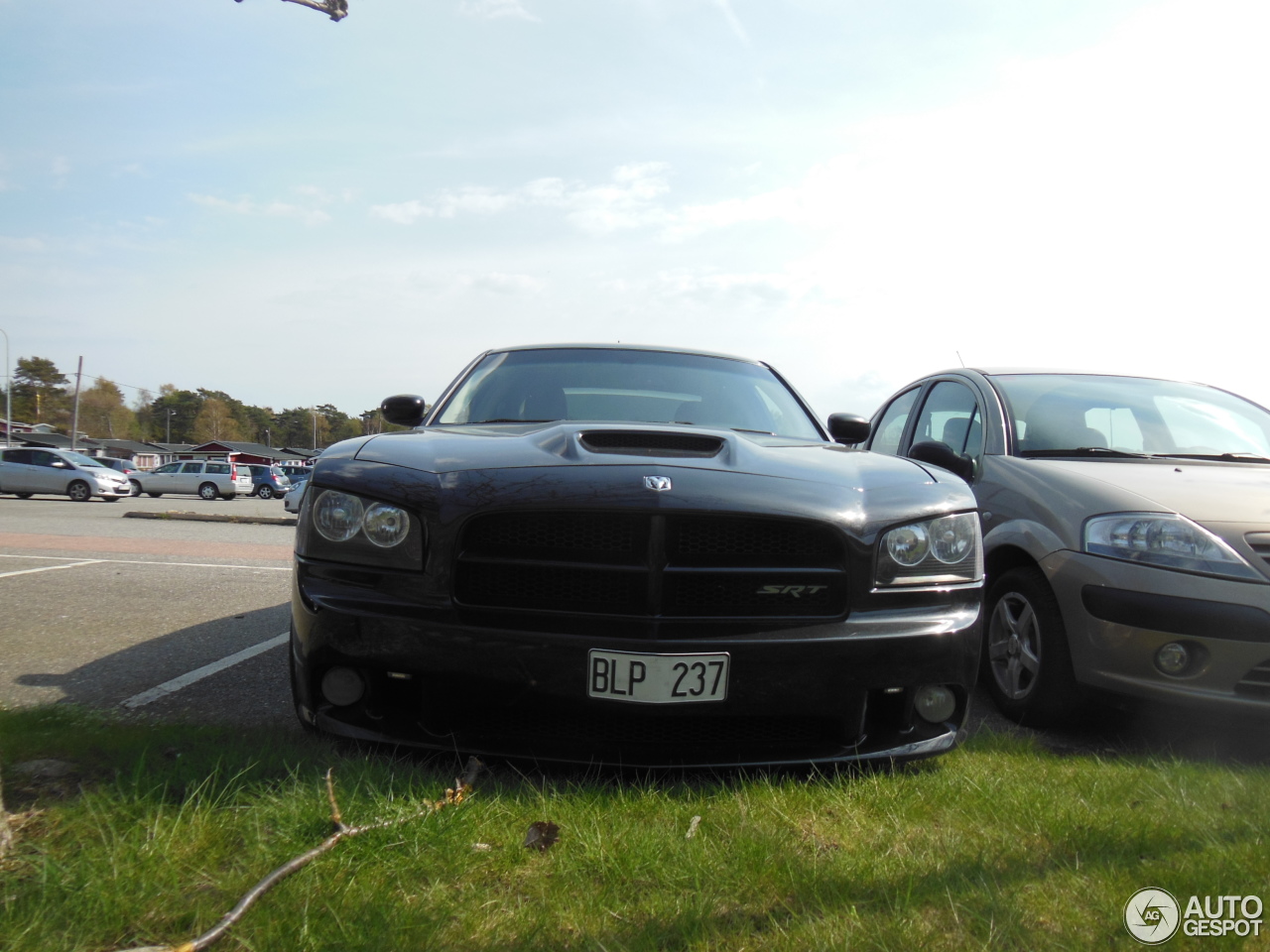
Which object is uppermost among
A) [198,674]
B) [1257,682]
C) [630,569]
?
[630,569]

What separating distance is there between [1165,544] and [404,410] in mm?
2962

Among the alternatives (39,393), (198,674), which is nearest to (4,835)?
(198,674)

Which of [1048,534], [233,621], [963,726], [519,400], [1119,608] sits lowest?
[233,621]

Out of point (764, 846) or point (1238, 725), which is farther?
point (1238, 725)

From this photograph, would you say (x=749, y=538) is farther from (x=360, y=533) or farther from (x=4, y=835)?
(x=4, y=835)

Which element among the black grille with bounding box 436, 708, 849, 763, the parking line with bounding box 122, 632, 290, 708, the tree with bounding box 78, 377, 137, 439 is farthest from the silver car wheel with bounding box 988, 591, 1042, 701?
the tree with bounding box 78, 377, 137, 439

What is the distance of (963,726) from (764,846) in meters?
0.86

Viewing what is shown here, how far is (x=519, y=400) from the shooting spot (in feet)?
12.4

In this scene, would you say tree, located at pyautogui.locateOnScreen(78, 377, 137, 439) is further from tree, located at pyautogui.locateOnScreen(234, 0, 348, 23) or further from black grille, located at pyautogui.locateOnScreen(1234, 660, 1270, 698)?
black grille, located at pyautogui.locateOnScreen(1234, 660, 1270, 698)

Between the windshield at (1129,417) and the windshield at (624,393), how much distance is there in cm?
112

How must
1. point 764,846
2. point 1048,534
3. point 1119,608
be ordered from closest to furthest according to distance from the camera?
point 764,846 → point 1119,608 → point 1048,534

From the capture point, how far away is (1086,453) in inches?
155

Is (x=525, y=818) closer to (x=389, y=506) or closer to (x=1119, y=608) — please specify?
(x=389, y=506)

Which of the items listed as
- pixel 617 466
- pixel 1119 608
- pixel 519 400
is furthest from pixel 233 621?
pixel 1119 608
